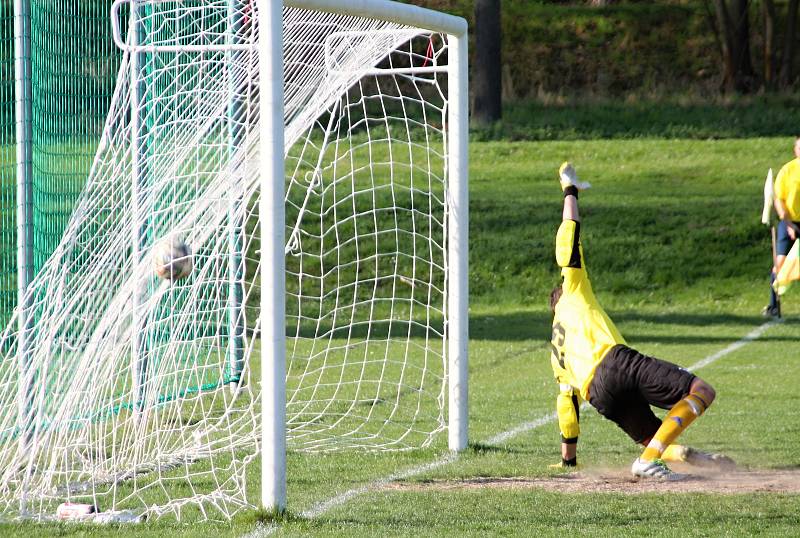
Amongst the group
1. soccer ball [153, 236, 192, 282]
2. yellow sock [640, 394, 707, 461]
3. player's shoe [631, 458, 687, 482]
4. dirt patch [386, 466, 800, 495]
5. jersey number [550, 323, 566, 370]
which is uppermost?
soccer ball [153, 236, 192, 282]

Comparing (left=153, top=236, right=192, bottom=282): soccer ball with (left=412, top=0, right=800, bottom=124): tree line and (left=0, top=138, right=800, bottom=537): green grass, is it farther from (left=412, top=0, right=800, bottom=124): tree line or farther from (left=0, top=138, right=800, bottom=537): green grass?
(left=412, top=0, right=800, bottom=124): tree line

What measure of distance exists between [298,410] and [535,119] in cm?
2257

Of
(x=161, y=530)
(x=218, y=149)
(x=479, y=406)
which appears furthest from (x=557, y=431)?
(x=161, y=530)

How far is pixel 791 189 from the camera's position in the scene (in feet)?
46.1

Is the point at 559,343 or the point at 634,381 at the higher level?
the point at 559,343

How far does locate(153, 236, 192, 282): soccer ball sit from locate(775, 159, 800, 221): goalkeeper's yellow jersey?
27.6 ft

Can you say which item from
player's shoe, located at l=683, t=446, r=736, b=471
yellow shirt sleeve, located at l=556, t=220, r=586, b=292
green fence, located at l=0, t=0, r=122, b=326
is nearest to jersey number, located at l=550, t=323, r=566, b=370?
yellow shirt sleeve, located at l=556, t=220, r=586, b=292

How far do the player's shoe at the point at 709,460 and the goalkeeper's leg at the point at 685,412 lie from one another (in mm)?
595

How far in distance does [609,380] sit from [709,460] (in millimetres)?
1084

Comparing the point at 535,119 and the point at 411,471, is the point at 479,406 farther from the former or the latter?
the point at 535,119

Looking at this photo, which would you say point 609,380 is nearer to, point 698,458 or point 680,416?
point 680,416

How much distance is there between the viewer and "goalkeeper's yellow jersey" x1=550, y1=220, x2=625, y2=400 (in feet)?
25.0

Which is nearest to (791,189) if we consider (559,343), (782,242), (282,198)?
(782,242)

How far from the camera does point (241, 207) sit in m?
7.81
